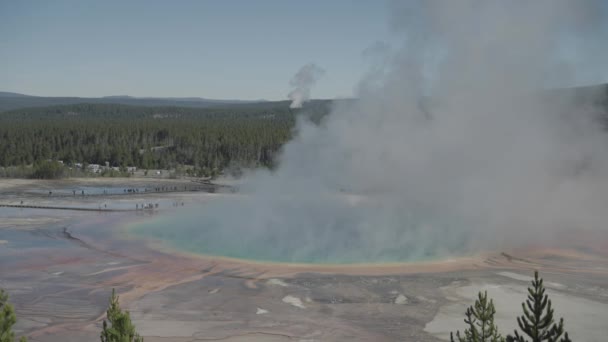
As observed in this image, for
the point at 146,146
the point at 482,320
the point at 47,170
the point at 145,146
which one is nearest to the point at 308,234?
the point at 482,320

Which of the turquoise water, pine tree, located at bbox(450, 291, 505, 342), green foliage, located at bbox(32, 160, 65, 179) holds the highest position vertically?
pine tree, located at bbox(450, 291, 505, 342)

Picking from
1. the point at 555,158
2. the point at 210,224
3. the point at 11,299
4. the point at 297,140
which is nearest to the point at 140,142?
the point at 297,140

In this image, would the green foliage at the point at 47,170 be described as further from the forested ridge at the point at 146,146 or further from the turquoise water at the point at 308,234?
the turquoise water at the point at 308,234

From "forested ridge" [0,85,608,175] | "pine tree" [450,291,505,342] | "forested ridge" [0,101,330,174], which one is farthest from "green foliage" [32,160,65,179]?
"pine tree" [450,291,505,342]

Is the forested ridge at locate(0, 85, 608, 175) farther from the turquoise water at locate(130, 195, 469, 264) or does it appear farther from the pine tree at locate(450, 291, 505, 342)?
the pine tree at locate(450, 291, 505, 342)

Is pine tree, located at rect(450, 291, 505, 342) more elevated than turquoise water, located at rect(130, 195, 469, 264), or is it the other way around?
pine tree, located at rect(450, 291, 505, 342)

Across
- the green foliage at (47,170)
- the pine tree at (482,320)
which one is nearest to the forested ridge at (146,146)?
the green foliage at (47,170)

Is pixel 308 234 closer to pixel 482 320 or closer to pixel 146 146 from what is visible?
pixel 482 320

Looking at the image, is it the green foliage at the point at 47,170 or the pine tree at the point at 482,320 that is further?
the green foliage at the point at 47,170

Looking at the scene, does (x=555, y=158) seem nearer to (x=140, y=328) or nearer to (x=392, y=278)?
(x=392, y=278)
